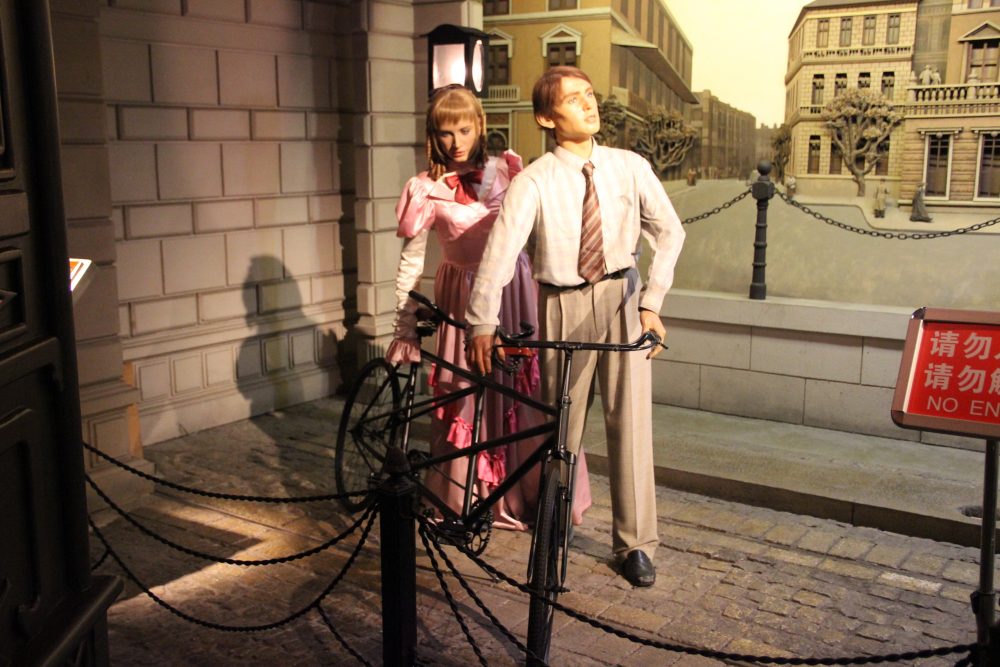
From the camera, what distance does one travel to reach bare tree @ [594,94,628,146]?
821cm

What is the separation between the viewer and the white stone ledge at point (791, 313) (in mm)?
7121

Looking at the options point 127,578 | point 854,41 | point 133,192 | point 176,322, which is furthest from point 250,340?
point 854,41

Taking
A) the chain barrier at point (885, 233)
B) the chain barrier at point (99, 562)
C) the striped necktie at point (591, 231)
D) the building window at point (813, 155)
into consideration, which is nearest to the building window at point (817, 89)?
the building window at point (813, 155)

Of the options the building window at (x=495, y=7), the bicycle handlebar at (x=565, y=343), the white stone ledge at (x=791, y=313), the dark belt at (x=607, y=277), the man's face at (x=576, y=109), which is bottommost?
the white stone ledge at (x=791, y=313)

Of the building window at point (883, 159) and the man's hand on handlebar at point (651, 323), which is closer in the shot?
the man's hand on handlebar at point (651, 323)

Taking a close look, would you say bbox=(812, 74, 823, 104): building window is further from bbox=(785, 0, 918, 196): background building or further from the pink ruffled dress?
the pink ruffled dress

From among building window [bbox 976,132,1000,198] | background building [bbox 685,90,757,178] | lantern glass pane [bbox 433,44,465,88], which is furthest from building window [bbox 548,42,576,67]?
building window [bbox 976,132,1000,198]

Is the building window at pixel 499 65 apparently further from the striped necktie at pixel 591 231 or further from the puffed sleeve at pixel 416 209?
the striped necktie at pixel 591 231

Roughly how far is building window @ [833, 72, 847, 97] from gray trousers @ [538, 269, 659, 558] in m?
3.34

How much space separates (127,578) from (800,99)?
17.8 ft

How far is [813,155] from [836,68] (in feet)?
1.97

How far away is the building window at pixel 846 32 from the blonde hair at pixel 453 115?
130 inches

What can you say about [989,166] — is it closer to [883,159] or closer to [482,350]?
[883,159]

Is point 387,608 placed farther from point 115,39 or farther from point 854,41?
point 854,41
